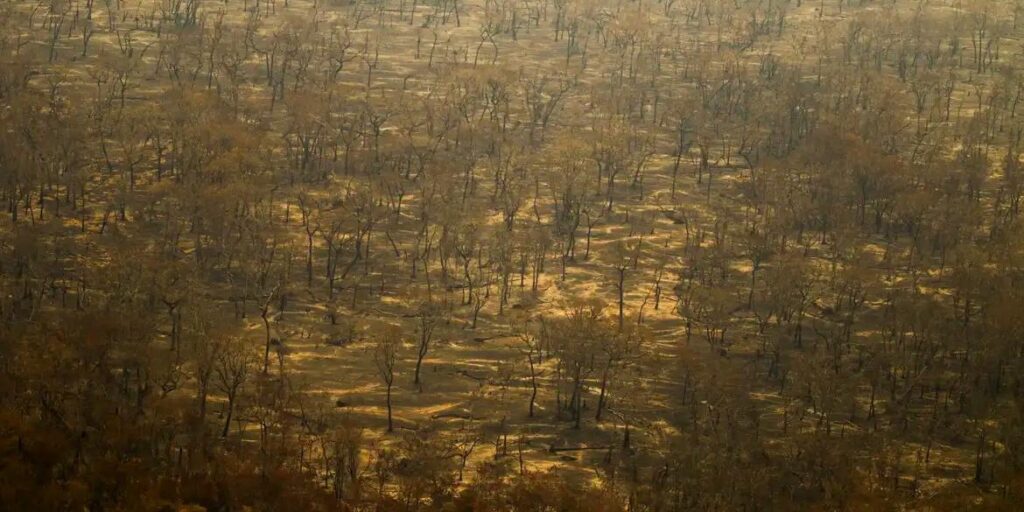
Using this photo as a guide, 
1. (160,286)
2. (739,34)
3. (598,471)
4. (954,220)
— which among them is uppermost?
(739,34)

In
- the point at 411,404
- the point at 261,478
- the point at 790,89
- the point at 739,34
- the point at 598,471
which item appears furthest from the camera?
the point at 739,34

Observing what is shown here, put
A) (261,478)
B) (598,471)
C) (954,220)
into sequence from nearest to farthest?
1. (261,478)
2. (598,471)
3. (954,220)

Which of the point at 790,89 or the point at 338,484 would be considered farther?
the point at 790,89

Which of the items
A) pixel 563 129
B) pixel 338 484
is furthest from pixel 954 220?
pixel 338 484

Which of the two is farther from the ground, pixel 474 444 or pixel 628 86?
pixel 628 86

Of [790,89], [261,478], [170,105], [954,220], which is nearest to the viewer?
[261,478]

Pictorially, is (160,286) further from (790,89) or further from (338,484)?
(790,89)

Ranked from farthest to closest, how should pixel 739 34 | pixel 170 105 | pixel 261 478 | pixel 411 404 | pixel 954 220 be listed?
pixel 739 34 → pixel 170 105 → pixel 954 220 → pixel 411 404 → pixel 261 478

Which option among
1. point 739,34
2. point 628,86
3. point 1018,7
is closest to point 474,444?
point 628,86

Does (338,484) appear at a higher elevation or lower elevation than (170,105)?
lower

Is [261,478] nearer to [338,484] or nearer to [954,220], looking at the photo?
[338,484]
